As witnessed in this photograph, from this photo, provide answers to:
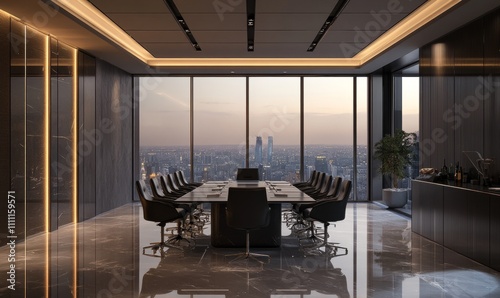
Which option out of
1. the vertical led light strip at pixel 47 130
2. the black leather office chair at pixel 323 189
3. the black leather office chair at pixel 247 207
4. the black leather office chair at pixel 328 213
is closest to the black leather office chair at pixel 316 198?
the black leather office chair at pixel 323 189

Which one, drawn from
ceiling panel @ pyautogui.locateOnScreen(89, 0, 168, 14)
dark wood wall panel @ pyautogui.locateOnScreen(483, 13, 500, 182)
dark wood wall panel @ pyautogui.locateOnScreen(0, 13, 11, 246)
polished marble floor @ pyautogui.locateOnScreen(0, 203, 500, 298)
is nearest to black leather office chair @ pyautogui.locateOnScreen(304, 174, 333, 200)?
polished marble floor @ pyautogui.locateOnScreen(0, 203, 500, 298)

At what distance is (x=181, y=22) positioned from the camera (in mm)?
8516

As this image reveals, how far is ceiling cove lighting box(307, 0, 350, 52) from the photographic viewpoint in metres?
7.52

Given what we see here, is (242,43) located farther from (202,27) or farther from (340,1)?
(340,1)

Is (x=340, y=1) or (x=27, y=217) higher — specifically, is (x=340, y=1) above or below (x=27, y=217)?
above

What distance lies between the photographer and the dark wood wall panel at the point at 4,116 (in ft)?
23.9

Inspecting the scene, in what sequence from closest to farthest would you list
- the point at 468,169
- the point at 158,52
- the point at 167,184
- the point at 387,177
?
the point at 468,169 < the point at 167,184 < the point at 158,52 < the point at 387,177

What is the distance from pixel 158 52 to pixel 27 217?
15.4 ft

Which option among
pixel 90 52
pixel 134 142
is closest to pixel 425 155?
pixel 90 52

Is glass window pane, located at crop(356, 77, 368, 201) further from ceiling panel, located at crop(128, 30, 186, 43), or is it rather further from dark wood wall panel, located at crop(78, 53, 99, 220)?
dark wood wall panel, located at crop(78, 53, 99, 220)

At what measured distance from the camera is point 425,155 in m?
9.52

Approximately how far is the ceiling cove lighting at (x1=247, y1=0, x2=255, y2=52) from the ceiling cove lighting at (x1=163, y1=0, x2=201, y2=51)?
1024mm

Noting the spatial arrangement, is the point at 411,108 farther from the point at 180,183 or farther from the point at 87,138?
the point at 87,138

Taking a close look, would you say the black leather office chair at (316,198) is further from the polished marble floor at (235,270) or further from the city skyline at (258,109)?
the city skyline at (258,109)
